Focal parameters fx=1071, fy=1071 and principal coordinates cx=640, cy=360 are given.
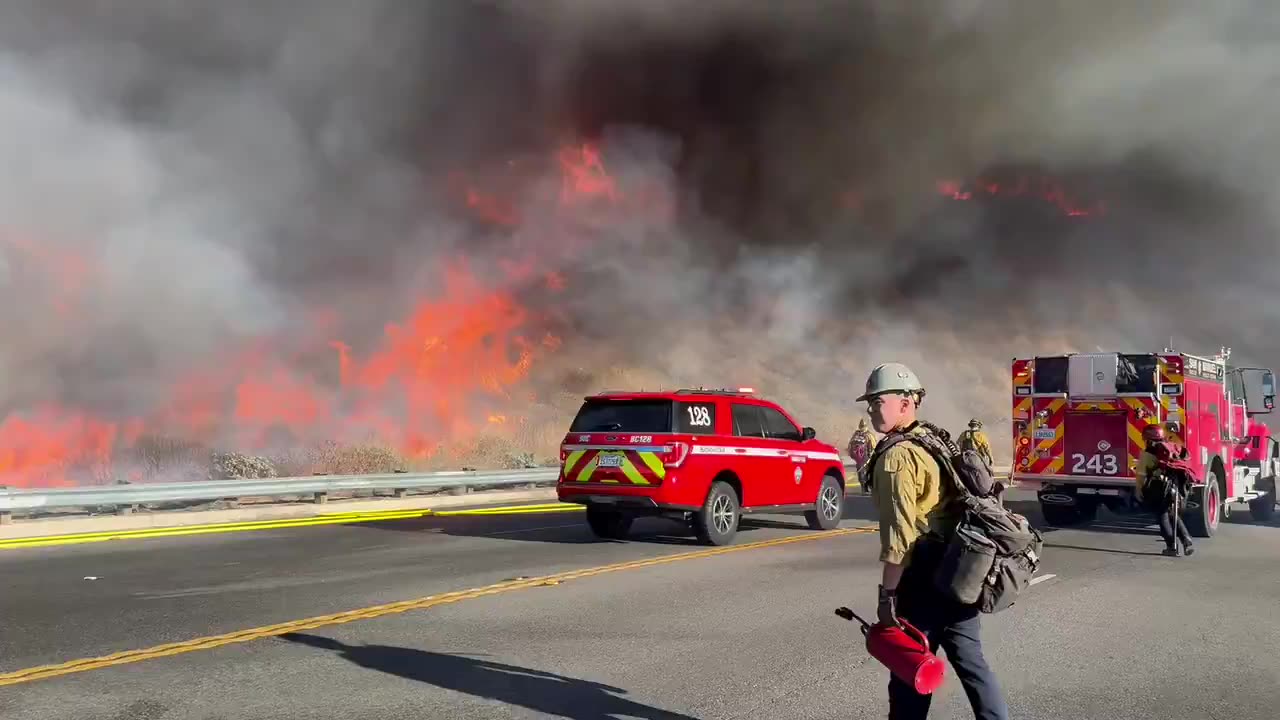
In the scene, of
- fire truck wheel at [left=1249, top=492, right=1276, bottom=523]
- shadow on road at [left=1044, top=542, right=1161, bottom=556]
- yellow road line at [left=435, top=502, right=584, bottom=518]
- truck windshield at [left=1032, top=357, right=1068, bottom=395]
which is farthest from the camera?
yellow road line at [left=435, top=502, right=584, bottom=518]

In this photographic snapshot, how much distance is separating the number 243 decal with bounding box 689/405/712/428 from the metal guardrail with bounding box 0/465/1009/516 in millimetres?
7454

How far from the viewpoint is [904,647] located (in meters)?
3.91

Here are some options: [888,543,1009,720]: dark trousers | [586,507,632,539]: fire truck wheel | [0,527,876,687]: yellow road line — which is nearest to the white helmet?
[888,543,1009,720]: dark trousers

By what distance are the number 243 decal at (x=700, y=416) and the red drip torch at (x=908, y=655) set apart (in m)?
8.85

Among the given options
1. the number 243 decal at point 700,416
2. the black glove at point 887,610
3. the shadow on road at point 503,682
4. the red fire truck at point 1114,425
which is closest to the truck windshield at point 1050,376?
the red fire truck at point 1114,425

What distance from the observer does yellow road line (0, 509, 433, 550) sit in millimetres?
13203

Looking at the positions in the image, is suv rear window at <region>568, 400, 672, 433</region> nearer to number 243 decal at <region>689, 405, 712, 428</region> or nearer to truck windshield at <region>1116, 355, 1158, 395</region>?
number 243 decal at <region>689, 405, 712, 428</region>

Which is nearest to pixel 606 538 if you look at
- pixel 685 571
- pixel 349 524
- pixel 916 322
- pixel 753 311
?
pixel 685 571

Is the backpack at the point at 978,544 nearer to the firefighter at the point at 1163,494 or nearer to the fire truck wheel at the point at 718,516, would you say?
the fire truck wheel at the point at 718,516

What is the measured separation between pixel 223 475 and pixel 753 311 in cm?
4264

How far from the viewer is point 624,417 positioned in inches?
510

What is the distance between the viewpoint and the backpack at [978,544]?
404 centimetres

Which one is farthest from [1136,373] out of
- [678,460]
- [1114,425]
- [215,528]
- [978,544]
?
[215,528]

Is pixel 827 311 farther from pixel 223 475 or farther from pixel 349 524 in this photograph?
pixel 349 524
